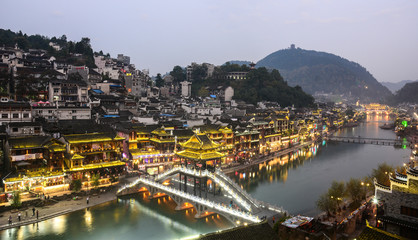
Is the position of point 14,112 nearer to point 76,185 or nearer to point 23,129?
point 23,129

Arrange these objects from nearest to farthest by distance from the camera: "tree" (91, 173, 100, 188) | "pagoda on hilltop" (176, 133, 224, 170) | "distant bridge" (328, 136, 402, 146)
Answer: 1. "pagoda on hilltop" (176, 133, 224, 170)
2. "tree" (91, 173, 100, 188)
3. "distant bridge" (328, 136, 402, 146)

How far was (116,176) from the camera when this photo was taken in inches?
1462

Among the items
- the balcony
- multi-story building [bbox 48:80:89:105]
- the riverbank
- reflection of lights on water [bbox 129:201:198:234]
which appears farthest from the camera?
multi-story building [bbox 48:80:89:105]

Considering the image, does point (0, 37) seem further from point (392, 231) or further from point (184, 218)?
point (392, 231)

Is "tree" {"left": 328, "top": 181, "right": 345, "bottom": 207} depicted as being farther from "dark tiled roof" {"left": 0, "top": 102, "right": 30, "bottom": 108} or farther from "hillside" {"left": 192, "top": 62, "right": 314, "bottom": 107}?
"hillside" {"left": 192, "top": 62, "right": 314, "bottom": 107}

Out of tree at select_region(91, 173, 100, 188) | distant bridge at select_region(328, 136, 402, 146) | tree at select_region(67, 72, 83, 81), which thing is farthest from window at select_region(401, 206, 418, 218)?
distant bridge at select_region(328, 136, 402, 146)

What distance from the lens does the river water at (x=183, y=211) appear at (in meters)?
26.3

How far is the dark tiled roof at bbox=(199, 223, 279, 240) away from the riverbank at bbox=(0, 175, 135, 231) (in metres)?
18.4

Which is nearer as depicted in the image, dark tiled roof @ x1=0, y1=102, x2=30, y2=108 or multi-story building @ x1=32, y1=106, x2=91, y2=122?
dark tiled roof @ x1=0, y1=102, x2=30, y2=108

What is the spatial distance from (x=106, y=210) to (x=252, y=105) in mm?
60651

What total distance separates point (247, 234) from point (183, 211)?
1533 centimetres

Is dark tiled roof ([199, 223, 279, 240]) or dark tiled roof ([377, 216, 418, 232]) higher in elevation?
dark tiled roof ([199, 223, 279, 240])

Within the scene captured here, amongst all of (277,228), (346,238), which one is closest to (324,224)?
(346,238)

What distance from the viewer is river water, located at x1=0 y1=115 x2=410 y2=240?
26.3m
